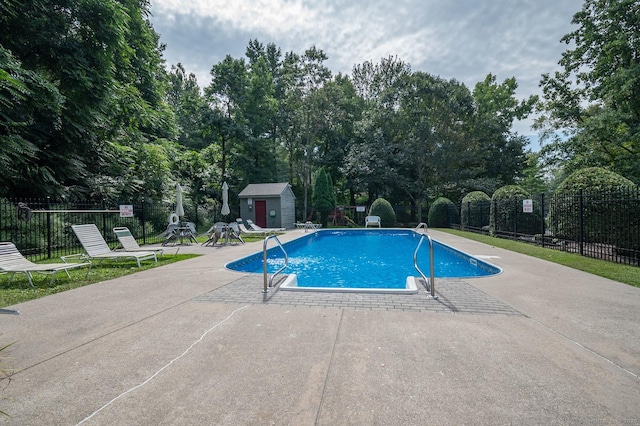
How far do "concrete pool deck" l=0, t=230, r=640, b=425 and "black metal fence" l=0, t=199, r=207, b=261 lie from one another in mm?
5259

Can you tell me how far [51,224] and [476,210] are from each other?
17.5 meters

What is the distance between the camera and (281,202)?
20625mm

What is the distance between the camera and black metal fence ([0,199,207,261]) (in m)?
7.79

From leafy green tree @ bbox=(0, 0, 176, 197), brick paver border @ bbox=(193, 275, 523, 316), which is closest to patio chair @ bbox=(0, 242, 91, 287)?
brick paver border @ bbox=(193, 275, 523, 316)

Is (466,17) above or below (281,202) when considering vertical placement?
above

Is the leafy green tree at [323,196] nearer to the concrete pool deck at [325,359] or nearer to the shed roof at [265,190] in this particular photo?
the shed roof at [265,190]

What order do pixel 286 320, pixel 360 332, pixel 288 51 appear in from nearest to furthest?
pixel 360 332 < pixel 286 320 < pixel 288 51

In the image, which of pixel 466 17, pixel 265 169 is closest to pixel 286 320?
pixel 466 17

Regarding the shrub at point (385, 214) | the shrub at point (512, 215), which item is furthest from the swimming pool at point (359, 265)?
the shrub at point (385, 214)

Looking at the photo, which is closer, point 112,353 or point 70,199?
point 112,353

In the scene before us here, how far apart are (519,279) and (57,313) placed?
7016 millimetres

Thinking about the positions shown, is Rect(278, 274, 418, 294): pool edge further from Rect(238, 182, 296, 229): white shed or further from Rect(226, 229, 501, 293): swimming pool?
Rect(238, 182, 296, 229): white shed

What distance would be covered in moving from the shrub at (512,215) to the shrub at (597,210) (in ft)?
7.05

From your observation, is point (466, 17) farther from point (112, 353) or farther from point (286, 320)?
point (112, 353)
